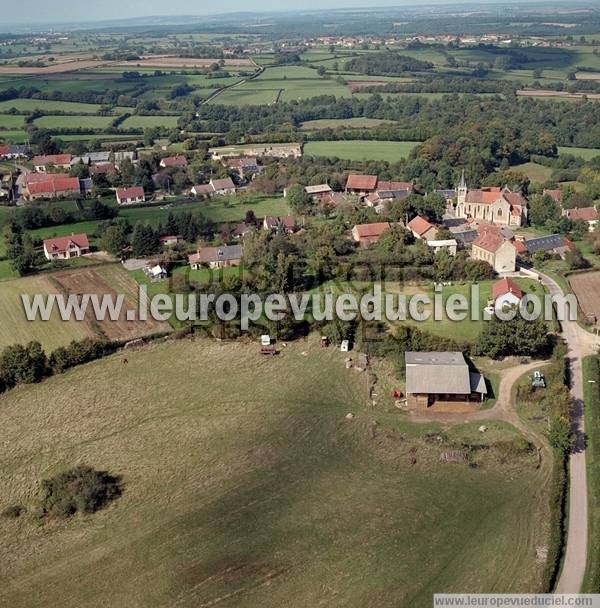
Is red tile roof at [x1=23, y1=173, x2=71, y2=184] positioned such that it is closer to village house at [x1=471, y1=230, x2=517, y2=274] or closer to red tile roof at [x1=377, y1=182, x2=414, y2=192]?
red tile roof at [x1=377, y1=182, x2=414, y2=192]

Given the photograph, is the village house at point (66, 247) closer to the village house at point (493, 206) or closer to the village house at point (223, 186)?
the village house at point (223, 186)

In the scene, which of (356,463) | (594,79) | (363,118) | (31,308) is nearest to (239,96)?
(363,118)

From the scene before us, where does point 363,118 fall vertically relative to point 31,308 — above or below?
above

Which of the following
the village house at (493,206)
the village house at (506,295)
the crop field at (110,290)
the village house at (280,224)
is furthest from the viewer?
the village house at (493,206)

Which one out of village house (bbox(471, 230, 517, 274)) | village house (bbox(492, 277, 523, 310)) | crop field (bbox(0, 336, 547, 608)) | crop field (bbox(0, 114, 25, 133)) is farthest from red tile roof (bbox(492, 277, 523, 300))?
crop field (bbox(0, 114, 25, 133))

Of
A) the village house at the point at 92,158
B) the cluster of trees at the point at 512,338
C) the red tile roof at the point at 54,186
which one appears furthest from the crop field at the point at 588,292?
the village house at the point at 92,158

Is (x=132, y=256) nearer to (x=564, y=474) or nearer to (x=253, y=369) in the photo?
(x=253, y=369)
